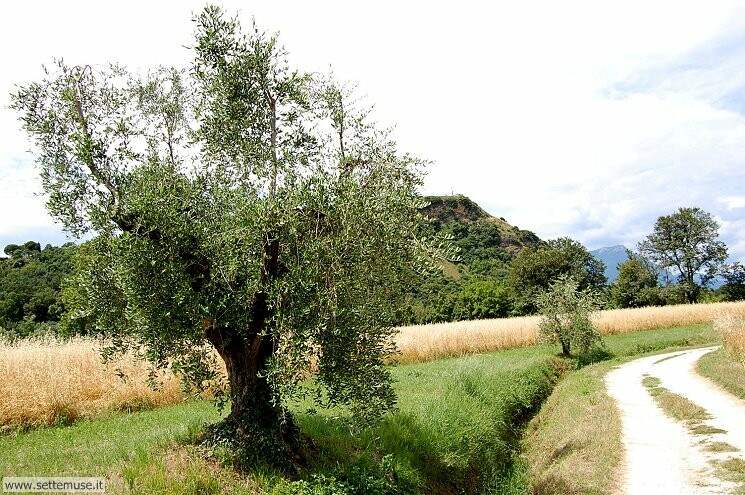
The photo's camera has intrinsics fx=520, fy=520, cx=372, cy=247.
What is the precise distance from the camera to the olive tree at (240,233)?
10.3m

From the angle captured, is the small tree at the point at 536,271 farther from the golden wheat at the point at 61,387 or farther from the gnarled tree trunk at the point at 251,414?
the gnarled tree trunk at the point at 251,414

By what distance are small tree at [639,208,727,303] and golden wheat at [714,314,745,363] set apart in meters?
72.9

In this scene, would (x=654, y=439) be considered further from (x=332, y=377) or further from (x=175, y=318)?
(x=175, y=318)

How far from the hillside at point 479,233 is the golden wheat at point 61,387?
110 metres

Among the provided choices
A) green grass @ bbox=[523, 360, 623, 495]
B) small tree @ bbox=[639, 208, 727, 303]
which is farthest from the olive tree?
small tree @ bbox=[639, 208, 727, 303]

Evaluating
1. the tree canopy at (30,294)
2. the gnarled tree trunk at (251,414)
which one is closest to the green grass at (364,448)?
the gnarled tree trunk at (251,414)

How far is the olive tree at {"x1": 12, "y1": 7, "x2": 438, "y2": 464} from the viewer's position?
10336 millimetres

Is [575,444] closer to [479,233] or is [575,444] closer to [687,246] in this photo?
[687,246]

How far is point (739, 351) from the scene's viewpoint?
94.9 ft

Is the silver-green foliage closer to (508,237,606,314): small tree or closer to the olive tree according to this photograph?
the olive tree

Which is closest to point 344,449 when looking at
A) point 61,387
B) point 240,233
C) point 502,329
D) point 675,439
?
point 240,233

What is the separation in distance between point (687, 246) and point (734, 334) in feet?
272

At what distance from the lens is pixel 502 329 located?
47031 mm

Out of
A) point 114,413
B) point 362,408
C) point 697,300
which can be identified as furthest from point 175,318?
point 697,300
